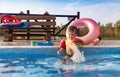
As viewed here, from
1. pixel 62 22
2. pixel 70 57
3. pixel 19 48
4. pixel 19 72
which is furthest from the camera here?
pixel 62 22

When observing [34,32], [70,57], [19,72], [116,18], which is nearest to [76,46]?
[70,57]

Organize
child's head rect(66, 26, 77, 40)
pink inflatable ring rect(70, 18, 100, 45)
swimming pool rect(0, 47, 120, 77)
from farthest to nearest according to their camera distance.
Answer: pink inflatable ring rect(70, 18, 100, 45), child's head rect(66, 26, 77, 40), swimming pool rect(0, 47, 120, 77)

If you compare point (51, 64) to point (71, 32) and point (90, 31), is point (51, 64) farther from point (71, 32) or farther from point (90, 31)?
point (90, 31)

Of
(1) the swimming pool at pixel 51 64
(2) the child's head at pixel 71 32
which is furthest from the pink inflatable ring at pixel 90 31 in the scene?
(2) the child's head at pixel 71 32

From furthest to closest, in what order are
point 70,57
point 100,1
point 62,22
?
point 100,1 < point 62,22 < point 70,57

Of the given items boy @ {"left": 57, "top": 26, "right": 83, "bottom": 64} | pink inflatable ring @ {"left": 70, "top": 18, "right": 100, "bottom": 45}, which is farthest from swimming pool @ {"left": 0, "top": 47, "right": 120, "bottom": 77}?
pink inflatable ring @ {"left": 70, "top": 18, "right": 100, "bottom": 45}

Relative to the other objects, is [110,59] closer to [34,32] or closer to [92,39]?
[92,39]

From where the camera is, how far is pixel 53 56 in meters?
6.85

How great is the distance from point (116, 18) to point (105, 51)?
241 inches

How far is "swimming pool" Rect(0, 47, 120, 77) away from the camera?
4.96 m

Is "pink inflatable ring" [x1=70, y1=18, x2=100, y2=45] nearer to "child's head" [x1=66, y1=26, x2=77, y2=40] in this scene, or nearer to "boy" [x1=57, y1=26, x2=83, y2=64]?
"boy" [x1=57, y1=26, x2=83, y2=64]

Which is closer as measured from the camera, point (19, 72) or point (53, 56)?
point (19, 72)

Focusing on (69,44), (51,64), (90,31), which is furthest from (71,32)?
(90,31)

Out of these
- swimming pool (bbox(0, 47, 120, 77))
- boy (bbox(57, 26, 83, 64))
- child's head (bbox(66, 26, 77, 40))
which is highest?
child's head (bbox(66, 26, 77, 40))
